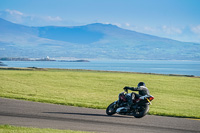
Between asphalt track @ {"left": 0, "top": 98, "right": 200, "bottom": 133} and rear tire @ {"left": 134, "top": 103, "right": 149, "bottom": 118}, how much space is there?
225 millimetres

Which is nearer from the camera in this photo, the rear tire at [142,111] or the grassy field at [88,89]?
the rear tire at [142,111]

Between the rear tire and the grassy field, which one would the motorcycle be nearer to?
the rear tire

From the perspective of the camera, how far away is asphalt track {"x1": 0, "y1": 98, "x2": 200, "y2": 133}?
13281 millimetres

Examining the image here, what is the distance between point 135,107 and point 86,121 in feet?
8.63

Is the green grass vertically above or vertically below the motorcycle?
below

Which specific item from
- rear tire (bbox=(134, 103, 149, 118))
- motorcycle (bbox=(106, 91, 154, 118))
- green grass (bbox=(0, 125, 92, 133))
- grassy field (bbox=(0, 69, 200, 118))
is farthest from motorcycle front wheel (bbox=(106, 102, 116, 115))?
grassy field (bbox=(0, 69, 200, 118))

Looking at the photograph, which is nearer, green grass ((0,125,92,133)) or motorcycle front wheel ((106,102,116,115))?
green grass ((0,125,92,133))

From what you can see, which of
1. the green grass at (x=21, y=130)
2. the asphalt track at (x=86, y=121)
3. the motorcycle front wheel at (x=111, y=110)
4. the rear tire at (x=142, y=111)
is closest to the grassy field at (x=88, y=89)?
the asphalt track at (x=86, y=121)

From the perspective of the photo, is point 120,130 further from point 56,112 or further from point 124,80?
point 124,80

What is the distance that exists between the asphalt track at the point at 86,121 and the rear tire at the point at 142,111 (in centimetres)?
22

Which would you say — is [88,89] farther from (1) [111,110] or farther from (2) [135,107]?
(2) [135,107]

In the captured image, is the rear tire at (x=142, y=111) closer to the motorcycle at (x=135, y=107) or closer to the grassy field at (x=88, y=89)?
the motorcycle at (x=135, y=107)

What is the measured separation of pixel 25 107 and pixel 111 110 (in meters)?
4.59

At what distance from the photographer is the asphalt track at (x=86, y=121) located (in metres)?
13.3
